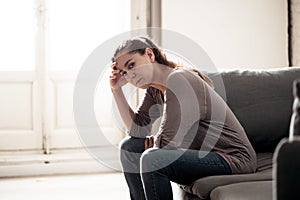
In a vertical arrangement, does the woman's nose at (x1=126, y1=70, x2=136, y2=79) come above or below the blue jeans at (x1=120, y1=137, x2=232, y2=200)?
above

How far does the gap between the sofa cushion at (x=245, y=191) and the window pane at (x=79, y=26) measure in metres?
2.76

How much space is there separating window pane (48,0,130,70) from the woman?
7.25 feet

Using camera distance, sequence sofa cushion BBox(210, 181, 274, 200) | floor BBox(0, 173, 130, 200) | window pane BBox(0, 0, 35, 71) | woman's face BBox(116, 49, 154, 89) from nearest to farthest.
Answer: sofa cushion BBox(210, 181, 274, 200) < woman's face BBox(116, 49, 154, 89) < floor BBox(0, 173, 130, 200) < window pane BBox(0, 0, 35, 71)

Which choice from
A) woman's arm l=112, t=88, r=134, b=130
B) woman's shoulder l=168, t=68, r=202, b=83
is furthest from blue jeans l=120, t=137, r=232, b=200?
woman's arm l=112, t=88, r=134, b=130

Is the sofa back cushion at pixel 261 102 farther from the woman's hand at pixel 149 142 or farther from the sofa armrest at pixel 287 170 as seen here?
the sofa armrest at pixel 287 170

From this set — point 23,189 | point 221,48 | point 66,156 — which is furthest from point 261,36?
point 23,189

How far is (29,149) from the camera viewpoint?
4.79 meters

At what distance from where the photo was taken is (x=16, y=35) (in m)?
4.78

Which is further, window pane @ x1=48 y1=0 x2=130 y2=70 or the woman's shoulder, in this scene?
window pane @ x1=48 y1=0 x2=130 y2=70

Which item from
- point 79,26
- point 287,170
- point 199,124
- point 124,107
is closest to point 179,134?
point 199,124

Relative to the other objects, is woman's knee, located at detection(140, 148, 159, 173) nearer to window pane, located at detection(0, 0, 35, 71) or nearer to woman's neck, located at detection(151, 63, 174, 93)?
woman's neck, located at detection(151, 63, 174, 93)

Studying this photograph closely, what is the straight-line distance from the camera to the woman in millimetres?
2314

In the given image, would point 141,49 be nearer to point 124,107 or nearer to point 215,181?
point 124,107

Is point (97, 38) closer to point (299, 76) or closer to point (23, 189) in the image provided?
point (23, 189)
